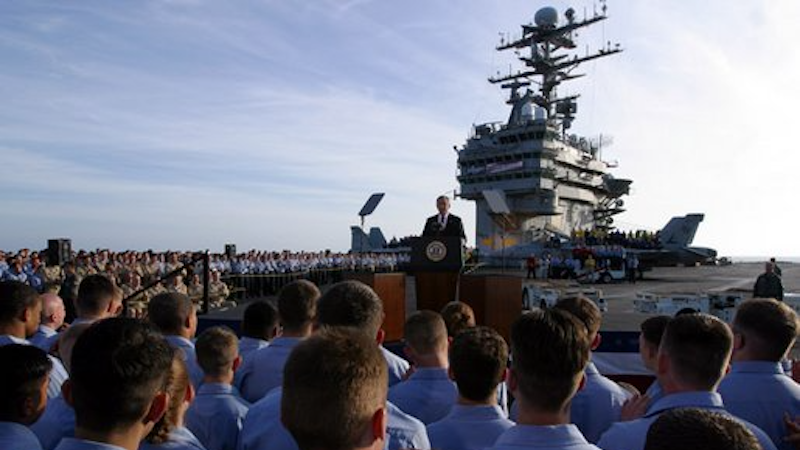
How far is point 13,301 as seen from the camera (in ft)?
13.3

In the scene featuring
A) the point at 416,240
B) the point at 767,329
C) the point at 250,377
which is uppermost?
the point at 416,240

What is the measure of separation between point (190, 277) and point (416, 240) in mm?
10955

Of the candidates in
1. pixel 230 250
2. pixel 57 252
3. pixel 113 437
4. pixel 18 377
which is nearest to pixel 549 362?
pixel 113 437

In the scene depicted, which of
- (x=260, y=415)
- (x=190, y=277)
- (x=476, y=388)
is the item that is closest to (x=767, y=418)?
(x=476, y=388)

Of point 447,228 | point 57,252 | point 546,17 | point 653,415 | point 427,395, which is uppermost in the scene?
point 546,17

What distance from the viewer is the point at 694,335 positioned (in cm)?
275

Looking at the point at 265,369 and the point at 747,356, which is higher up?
the point at 747,356

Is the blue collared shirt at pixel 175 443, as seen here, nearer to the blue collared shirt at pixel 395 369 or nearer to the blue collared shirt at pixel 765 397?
the blue collared shirt at pixel 395 369

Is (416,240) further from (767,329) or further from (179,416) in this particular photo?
(179,416)

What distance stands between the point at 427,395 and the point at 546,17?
174 ft

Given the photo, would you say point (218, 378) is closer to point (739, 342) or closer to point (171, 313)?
point (171, 313)

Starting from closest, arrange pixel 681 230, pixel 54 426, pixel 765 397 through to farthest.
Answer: pixel 54 426, pixel 765 397, pixel 681 230

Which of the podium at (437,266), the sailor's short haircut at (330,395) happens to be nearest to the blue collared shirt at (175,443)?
the sailor's short haircut at (330,395)

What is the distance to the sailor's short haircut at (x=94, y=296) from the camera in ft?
15.2
